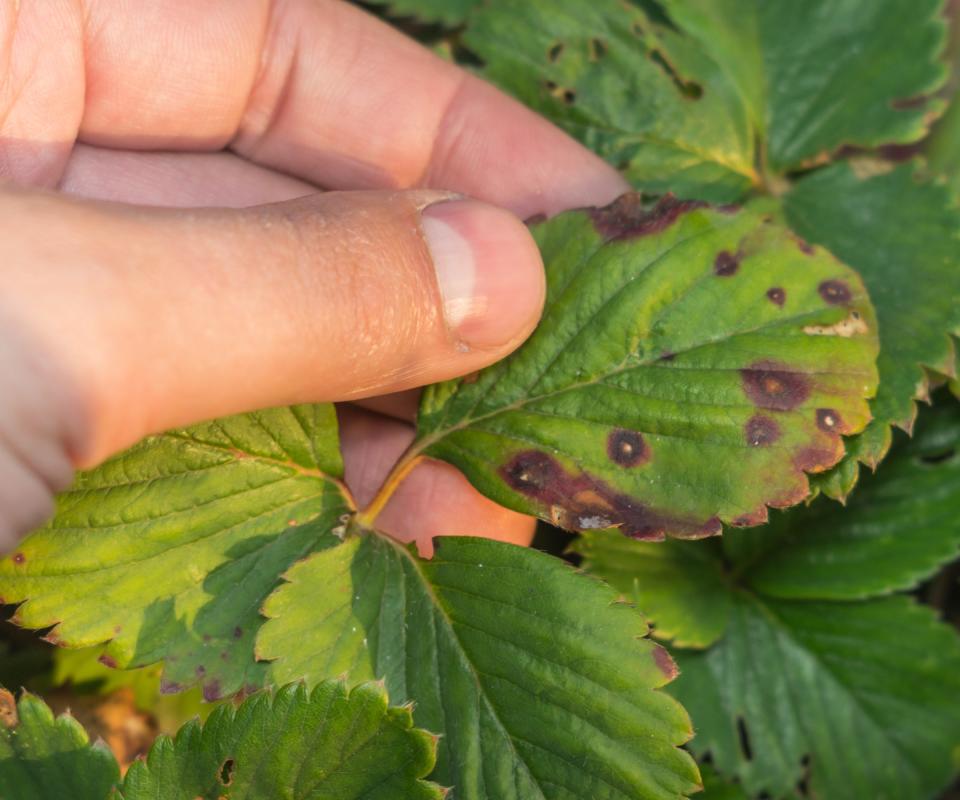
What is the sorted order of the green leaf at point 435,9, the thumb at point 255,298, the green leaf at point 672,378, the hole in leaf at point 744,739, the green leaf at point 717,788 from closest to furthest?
the thumb at point 255,298 → the green leaf at point 672,378 → the green leaf at point 717,788 → the hole in leaf at point 744,739 → the green leaf at point 435,9

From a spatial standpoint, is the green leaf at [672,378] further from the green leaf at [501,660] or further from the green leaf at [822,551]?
the green leaf at [822,551]

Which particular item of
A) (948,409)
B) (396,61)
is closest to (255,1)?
(396,61)

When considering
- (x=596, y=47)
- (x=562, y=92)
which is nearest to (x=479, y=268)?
(x=562, y=92)

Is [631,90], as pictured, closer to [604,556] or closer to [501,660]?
[604,556]

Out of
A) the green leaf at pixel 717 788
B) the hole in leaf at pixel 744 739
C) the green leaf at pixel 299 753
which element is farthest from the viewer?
the hole in leaf at pixel 744 739

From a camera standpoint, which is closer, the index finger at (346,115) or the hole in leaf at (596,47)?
the index finger at (346,115)

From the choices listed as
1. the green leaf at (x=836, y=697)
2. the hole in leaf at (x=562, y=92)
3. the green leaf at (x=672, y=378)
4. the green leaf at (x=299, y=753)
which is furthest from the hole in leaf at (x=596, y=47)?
the green leaf at (x=299, y=753)

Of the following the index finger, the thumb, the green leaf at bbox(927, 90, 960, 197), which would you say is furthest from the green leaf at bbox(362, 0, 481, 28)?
the green leaf at bbox(927, 90, 960, 197)

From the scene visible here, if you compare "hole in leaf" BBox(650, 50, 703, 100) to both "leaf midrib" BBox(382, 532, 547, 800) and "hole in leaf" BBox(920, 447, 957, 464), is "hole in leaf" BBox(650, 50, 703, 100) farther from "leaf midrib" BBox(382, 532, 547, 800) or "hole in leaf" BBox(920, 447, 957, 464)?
"leaf midrib" BBox(382, 532, 547, 800)
